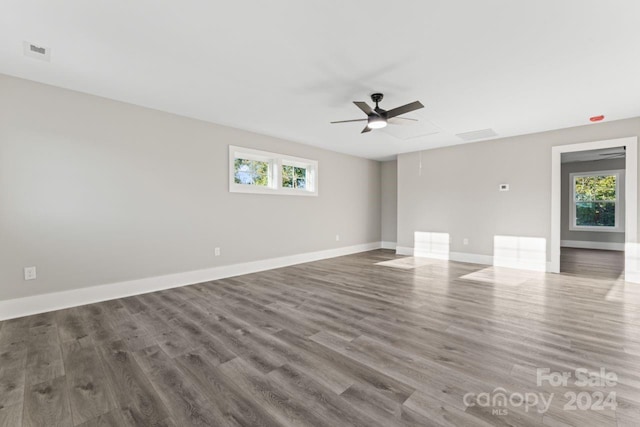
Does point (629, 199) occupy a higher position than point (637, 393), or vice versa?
point (629, 199)

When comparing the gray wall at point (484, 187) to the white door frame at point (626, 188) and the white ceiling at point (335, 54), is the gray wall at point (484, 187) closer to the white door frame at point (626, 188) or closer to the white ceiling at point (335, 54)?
the white door frame at point (626, 188)

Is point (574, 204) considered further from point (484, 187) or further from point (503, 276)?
point (503, 276)

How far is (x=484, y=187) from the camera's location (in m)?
5.98

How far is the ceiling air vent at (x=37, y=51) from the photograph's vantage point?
99.9 inches

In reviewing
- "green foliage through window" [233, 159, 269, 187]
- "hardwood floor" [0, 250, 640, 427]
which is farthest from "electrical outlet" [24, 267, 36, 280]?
"green foliage through window" [233, 159, 269, 187]

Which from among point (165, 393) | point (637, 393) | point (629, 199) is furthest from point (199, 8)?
point (629, 199)

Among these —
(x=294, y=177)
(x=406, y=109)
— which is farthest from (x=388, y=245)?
(x=406, y=109)

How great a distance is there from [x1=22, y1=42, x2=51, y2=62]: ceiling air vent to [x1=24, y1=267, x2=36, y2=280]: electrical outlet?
2.25m

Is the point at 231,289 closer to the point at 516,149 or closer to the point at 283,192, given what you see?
the point at 283,192

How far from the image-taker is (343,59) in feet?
9.09

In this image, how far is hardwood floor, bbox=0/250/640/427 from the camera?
157 centimetres

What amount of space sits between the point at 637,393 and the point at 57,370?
3.87 m

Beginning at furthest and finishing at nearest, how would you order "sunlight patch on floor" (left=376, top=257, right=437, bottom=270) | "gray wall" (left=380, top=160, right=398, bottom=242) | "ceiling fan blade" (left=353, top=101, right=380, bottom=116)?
"gray wall" (left=380, top=160, right=398, bottom=242)
"sunlight patch on floor" (left=376, top=257, right=437, bottom=270)
"ceiling fan blade" (left=353, top=101, right=380, bottom=116)

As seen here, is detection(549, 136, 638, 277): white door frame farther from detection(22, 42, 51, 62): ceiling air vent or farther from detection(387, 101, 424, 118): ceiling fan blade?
detection(22, 42, 51, 62): ceiling air vent
